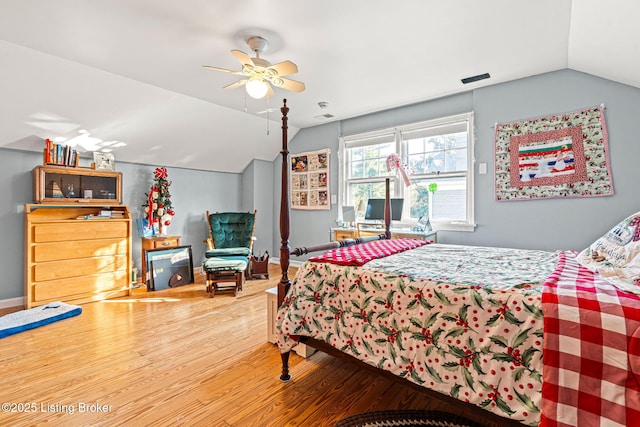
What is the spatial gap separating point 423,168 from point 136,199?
4.20 metres

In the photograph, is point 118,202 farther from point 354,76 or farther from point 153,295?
point 354,76

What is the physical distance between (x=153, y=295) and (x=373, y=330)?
324 centimetres

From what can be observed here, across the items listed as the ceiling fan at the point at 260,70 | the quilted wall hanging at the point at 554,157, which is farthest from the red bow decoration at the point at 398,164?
the ceiling fan at the point at 260,70

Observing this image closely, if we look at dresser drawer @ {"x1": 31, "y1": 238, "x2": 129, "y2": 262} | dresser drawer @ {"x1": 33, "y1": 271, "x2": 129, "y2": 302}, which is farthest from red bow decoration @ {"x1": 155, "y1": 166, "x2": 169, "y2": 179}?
dresser drawer @ {"x1": 33, "y1": 271, "x2": 129, "y2": 302}

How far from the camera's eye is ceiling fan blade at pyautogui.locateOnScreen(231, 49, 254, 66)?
2.18 metres

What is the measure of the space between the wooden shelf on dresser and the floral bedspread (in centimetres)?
283

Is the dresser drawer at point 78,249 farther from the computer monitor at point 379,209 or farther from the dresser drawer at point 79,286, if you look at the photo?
the computer monitor at point 379,209

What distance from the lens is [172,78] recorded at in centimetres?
321

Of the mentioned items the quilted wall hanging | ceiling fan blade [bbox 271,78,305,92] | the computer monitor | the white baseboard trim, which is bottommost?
the white baseboard trim

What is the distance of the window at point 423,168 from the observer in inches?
147

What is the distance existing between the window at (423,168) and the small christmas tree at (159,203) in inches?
106

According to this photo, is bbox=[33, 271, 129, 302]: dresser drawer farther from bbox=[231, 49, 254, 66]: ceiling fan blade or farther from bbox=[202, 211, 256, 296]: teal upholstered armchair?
bbox=[231, 49, 254, 66]: ceiling fan blade

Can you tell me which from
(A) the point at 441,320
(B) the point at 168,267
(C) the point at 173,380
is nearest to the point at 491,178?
(A) the point at 441,320

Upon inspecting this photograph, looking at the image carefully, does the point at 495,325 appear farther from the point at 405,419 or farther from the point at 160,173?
the point at 160,173
